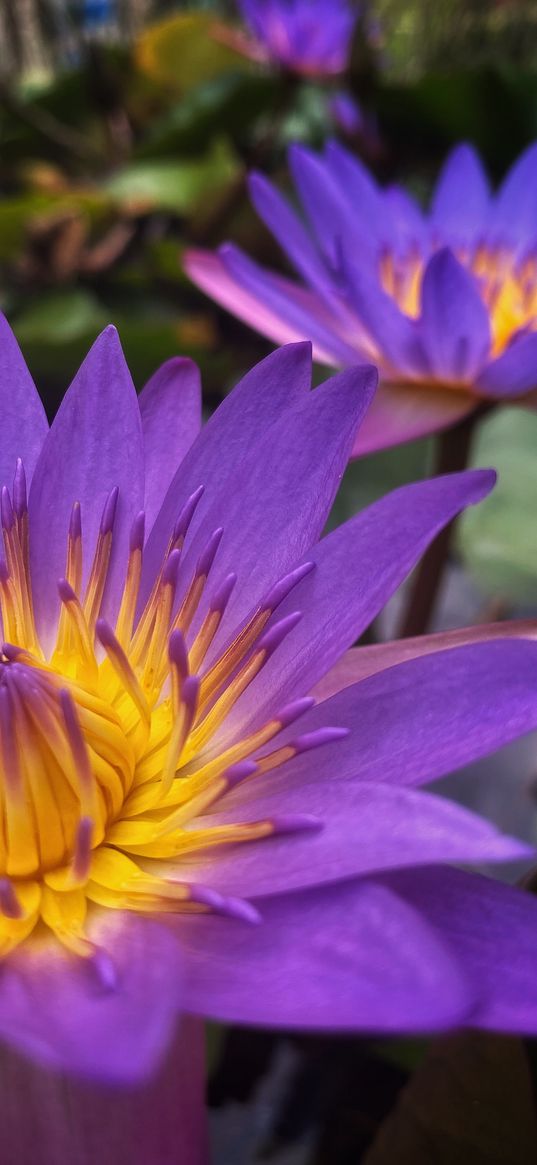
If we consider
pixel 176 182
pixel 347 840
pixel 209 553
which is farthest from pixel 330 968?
pixel 176 182

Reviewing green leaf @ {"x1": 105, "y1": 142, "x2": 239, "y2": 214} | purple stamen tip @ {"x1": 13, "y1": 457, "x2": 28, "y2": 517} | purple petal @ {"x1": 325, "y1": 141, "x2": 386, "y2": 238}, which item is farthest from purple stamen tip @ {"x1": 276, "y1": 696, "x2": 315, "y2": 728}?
green leaf @ {"x1": 105, "y1": 142, "x2": 239, "y2": 214}

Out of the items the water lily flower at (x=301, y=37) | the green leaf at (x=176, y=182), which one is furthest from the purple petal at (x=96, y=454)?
the water lily flower at (x=301, y=37)

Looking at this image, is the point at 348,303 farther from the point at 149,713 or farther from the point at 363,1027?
the point at 363,1027

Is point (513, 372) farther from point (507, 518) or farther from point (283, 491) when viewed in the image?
point (507, 518)

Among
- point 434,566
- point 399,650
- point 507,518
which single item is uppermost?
point 399,650

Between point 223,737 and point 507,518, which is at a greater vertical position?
point 223,737

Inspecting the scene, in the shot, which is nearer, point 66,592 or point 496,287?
point 66,592

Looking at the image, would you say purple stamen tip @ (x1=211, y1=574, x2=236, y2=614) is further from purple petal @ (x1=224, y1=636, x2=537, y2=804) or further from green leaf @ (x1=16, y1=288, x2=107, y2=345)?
green leaf @ (x1=16, y1=288, x2=107, y2=345)
